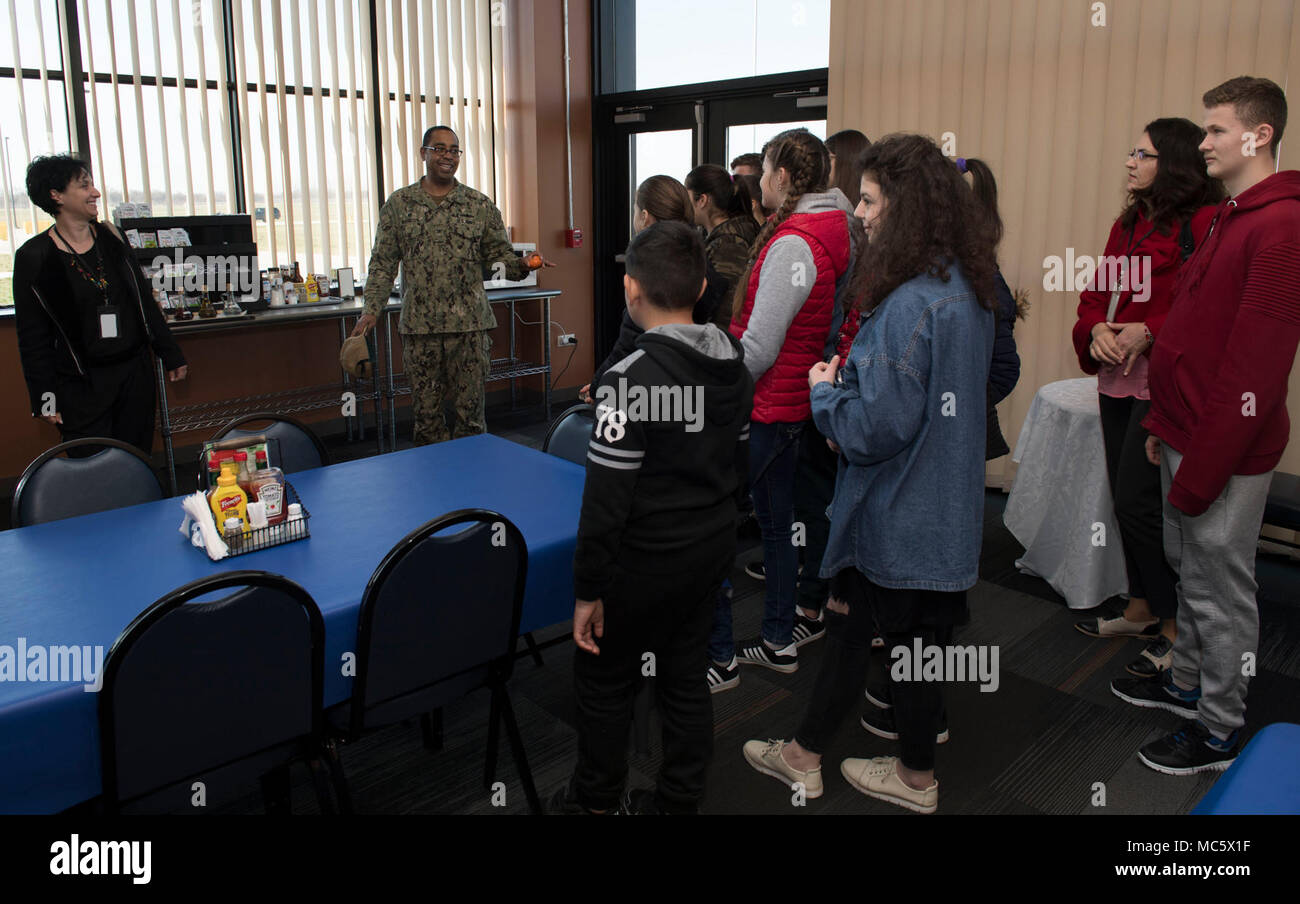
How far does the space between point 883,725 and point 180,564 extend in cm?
180

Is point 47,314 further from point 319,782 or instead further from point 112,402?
point 319,782

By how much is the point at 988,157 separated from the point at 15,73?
4798mm

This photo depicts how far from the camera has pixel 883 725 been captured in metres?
2.50

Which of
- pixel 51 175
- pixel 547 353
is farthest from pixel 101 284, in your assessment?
pixel 547 353

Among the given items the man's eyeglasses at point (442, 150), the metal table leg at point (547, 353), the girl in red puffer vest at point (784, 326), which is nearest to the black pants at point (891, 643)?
the girl in red puffer vest at point (784, 326)

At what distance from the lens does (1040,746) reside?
96.9 inches

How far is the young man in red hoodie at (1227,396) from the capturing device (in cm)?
202

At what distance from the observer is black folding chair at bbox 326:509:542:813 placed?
5.89 feet

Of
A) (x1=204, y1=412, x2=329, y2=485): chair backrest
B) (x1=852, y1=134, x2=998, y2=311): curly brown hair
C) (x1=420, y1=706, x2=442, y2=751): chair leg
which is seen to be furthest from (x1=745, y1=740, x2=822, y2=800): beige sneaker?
(x1=204, y1=412, x2=329, y2=485): chair backrest

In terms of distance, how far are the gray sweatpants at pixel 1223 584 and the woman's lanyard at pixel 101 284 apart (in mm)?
3719

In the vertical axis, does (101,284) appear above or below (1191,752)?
above

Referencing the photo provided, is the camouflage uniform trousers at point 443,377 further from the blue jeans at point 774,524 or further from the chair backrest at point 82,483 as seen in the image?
the blue jeans at point 774,524
